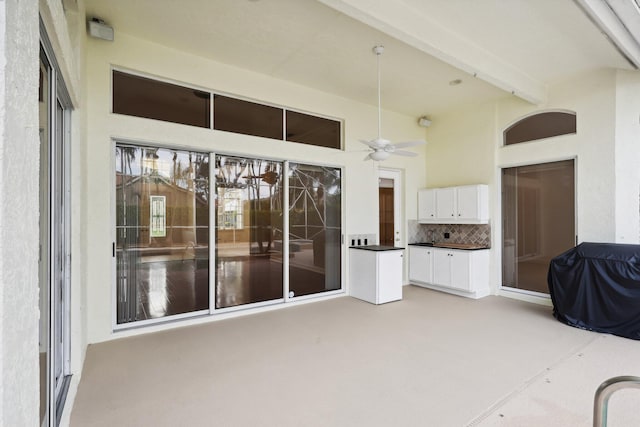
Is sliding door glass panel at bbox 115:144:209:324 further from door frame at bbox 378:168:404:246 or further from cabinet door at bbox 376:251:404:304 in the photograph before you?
door frame at bbox 378:168:404:246

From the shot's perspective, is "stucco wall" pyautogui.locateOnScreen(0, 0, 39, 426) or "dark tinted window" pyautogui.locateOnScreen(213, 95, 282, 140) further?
"dark tinted window" pyautogui.locateOnScreen(213, 95, 282, 140)

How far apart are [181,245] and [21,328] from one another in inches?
128

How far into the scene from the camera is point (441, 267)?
5.77 meters

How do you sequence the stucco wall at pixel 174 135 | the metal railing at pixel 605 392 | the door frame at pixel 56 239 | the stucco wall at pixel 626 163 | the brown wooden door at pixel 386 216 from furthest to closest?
the brown wooden door at pixel 386 216 → the stucco wall at pixel 626 163 → the stucco wall at pixel 174 135 → the door frame at pixel 56 239 → the metal railing at pixel 605 392

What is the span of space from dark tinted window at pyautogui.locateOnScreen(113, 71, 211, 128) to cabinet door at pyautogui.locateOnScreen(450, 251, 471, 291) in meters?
4.46

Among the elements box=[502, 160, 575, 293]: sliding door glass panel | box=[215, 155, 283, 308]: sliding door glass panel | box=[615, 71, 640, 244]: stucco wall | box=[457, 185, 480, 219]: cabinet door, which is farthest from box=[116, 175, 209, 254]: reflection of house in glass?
box=[615, 71, 640, 244]: stucco wall

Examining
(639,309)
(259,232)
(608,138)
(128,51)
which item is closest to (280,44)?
(128,51)

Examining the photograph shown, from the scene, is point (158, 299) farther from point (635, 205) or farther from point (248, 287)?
point (635, 205)

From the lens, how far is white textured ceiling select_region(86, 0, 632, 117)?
316cm

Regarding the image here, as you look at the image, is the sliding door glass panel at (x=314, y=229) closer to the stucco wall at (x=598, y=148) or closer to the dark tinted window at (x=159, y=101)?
the dark tinted window at (x=159, y=101)

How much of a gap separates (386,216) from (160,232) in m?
4.02

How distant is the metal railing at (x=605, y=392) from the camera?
1.26 metres

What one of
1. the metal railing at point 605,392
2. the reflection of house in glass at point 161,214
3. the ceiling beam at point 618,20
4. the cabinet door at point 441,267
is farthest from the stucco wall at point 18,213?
the cabinet door at point 441,267

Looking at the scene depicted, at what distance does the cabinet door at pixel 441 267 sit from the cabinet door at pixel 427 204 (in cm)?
82
